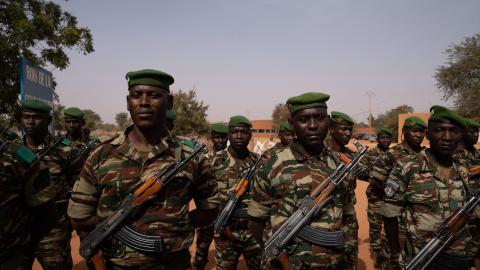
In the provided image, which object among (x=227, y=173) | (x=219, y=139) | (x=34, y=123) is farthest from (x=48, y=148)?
(x=219, y=139)

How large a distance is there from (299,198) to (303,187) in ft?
0.34

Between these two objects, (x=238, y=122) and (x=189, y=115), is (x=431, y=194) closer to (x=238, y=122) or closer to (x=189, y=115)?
(x=238, y=122)

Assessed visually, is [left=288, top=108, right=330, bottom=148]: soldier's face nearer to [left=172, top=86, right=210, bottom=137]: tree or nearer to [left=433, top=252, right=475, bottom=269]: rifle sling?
[left=433, top=252, right=475, bottom=269]: rifle sling

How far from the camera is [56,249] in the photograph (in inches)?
143

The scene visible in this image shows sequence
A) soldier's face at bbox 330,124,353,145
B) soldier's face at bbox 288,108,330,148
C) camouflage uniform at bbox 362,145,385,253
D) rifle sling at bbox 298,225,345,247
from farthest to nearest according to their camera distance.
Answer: camouflage uniform at bbox 362,145,385,253, soldier's face at bbox 330,124,353,145, soldier's face at bbox 288,108,330,148, rifle sling at bbox 298,225,345,247

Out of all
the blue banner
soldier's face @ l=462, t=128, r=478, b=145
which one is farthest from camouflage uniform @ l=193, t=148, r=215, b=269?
the blue banner

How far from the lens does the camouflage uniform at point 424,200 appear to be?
2.73m

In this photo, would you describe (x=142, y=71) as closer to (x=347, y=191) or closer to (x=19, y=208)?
(x=19, y=208)

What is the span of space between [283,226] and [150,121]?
138cm

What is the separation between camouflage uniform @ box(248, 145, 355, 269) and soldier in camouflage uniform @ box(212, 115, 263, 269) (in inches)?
53.8

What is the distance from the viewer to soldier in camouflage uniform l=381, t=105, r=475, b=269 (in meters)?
2.73

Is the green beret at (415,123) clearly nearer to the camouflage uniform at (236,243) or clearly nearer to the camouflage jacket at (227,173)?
the camouflage jacket at (227,173)

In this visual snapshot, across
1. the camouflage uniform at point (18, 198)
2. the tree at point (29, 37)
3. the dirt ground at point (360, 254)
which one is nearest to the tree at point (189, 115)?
the tree at point (29, 37)

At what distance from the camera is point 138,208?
204cm
